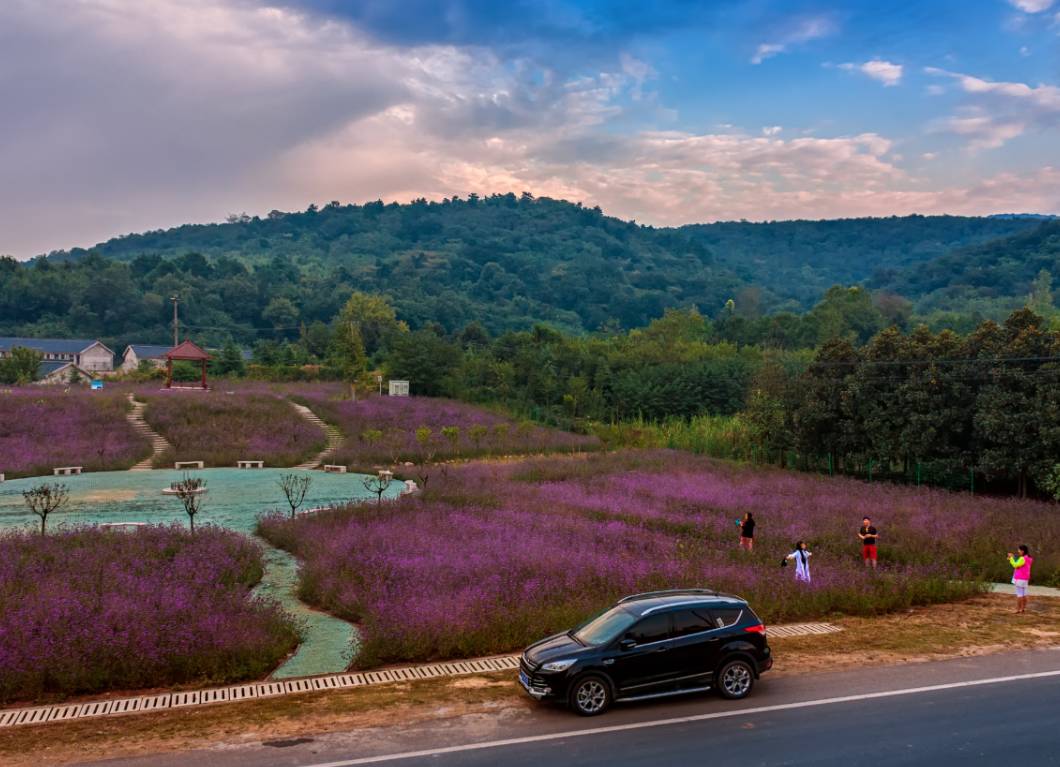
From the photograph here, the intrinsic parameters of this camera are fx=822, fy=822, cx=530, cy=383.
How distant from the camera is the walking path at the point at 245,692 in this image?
12883mm

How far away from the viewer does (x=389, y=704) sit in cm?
1316

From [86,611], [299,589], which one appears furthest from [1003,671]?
[86,611]

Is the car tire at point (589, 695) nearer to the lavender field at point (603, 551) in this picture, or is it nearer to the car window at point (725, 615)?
the car window at point (725, 615)

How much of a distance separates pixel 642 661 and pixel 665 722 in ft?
3.15

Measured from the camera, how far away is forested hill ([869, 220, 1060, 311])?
172 metres

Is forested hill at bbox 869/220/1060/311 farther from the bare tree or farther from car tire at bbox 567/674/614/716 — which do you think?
car tire at bbox 567/674/614/716

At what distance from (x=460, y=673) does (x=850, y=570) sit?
10906 mm

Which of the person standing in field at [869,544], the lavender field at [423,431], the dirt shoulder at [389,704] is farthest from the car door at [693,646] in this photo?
the lavender field at [423,431]

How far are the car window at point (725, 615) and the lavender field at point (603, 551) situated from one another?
3.82 meters

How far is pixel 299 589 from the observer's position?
20.3 m

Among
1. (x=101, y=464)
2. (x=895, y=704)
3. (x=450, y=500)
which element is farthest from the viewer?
(x=101, y=464)

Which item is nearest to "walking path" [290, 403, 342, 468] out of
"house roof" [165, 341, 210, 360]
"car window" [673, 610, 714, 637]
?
"house roof" [165, 341, 210, 360]

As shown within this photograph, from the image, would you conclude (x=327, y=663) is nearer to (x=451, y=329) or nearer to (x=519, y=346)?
(x=519, y=346)

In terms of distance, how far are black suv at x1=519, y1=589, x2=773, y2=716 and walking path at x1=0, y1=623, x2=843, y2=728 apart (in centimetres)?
230
